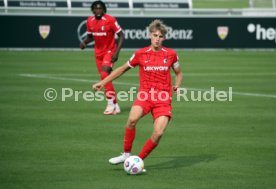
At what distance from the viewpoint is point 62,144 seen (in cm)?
1407

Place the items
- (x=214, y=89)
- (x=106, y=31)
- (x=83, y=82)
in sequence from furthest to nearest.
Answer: (x=83, y=82) < (x=214, y=89) < (x=106, y=31)

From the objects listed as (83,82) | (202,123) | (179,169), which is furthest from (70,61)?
(179,169)

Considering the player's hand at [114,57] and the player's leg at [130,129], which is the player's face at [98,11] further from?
the player's leg at [130,129]

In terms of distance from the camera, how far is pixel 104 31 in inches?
758

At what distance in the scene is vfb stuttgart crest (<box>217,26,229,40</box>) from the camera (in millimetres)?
40000

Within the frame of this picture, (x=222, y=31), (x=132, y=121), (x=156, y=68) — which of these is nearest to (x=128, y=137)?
(x=132, y=121)

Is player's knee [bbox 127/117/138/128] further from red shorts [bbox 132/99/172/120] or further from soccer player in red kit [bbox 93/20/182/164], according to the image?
red shorts [bbox 132/99/172/120]

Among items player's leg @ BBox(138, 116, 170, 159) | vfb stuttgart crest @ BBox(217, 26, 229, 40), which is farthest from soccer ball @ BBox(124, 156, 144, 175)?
vfb stuttgart crest @ BBox(217, 26, 229, 40)

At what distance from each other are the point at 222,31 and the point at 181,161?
28.0 metres

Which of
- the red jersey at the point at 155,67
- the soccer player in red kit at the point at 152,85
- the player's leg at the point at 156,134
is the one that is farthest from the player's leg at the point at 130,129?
the red jersey at the point at 155,67

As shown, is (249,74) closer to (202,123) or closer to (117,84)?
(117,84)

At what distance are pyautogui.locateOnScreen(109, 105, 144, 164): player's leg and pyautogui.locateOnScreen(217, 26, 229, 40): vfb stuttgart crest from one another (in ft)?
94.1

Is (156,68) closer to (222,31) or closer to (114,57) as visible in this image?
(114,57)

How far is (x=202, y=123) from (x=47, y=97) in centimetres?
603
